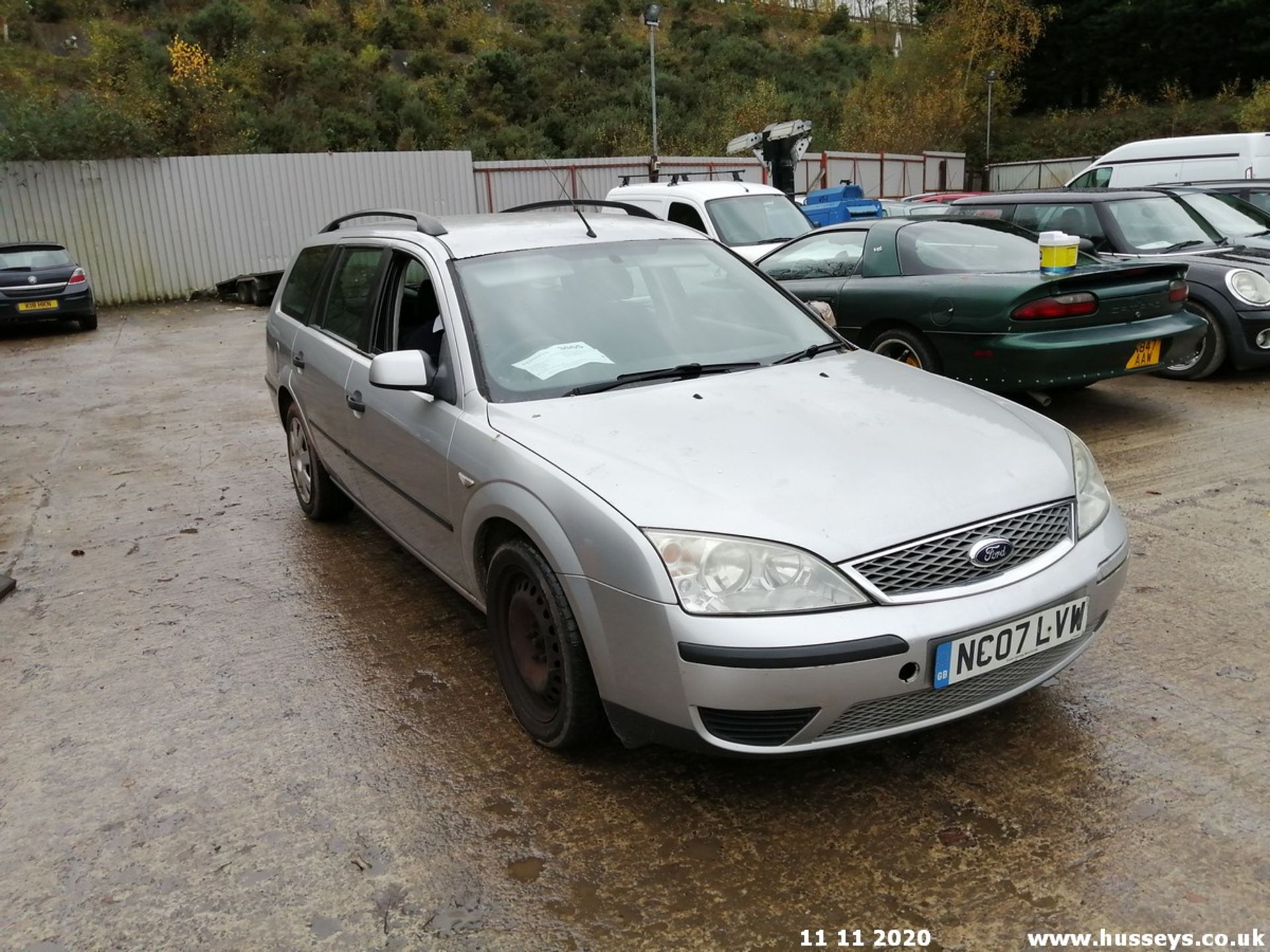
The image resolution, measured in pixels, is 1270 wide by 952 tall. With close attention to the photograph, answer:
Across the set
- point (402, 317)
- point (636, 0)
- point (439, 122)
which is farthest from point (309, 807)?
point (636, 0)

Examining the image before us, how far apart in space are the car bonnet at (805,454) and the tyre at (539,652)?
349mm

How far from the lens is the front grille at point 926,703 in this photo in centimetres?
254

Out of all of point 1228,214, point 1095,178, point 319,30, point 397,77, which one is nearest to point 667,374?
point 1228,214

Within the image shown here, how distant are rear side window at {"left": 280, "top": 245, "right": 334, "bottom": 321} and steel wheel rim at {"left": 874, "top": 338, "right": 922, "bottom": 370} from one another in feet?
11.7

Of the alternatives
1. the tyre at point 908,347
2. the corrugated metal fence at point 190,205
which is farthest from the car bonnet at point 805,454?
the corrugated metal fence at point 190,205

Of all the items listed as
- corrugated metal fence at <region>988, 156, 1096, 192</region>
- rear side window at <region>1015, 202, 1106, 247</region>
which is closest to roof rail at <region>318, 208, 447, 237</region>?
rear side window at <region>1015, 202, 1106, 247</region>

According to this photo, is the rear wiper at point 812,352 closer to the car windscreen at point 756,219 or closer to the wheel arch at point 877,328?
the wheel arch at point 877,328

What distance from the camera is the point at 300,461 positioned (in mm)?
5570

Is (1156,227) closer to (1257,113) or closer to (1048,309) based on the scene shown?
(1048,309)

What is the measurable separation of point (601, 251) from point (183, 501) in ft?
11.5

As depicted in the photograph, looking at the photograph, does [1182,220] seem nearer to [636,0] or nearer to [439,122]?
[439,122]

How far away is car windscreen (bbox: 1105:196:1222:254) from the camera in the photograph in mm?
8086

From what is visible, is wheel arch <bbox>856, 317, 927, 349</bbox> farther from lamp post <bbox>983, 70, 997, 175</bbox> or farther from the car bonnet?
lamp post <bbox>983, 70, 997, 175</bbox>

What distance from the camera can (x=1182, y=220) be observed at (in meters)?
8.50
